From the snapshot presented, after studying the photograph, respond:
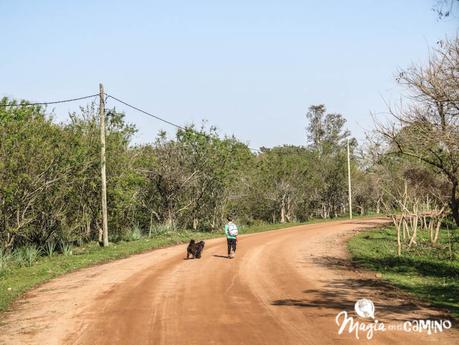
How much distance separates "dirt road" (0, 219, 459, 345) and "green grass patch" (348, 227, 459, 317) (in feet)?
2.53

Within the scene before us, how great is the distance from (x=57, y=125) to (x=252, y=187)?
2300 cm

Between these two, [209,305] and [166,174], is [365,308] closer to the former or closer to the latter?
[209,305]

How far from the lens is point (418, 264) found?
651 inches

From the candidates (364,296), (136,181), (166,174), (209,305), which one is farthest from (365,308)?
(166,174)

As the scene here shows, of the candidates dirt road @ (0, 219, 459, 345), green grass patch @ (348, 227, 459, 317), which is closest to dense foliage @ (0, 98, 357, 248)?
dirt road @ (0, 219, 459, 345)

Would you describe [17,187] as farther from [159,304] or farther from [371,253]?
[371,253]

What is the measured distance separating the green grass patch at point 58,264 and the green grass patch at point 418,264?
31.1 ft

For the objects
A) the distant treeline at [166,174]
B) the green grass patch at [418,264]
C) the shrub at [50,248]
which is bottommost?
the green grass patch at [418,264]

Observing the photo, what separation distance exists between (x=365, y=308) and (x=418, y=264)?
324 inches

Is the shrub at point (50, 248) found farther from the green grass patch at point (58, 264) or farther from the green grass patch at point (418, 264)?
the green grass patch at point (418, 264)

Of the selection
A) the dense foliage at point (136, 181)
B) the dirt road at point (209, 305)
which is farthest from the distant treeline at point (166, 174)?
the dirt road at point (209, 305)

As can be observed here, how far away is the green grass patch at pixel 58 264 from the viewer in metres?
13.1

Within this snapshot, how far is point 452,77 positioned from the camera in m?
12.3

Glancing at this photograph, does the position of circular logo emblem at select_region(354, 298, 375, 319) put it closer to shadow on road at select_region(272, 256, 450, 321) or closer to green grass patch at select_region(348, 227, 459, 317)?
shadow on road at select_region(272, 256, 450, 321)
